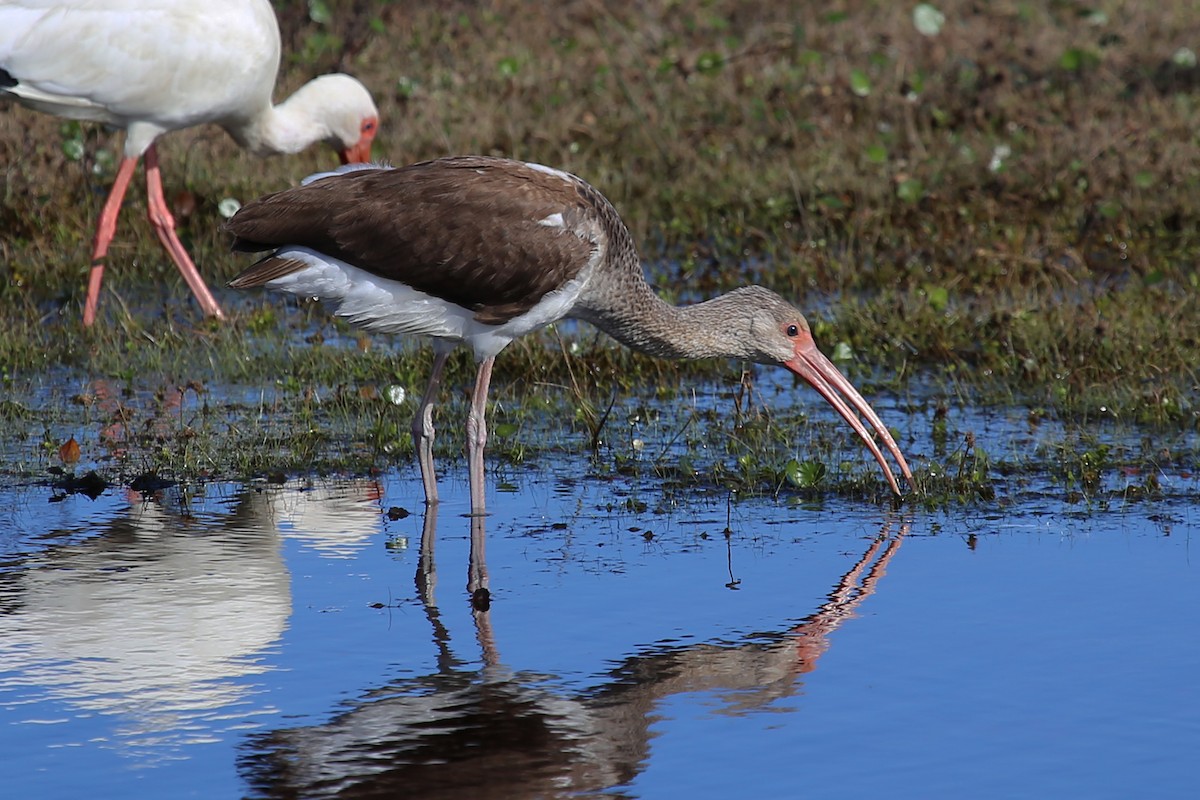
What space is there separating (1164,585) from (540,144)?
699 centimetres

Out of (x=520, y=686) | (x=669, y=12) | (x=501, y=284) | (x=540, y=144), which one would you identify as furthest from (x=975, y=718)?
(x=669, y=12)

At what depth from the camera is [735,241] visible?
11.0m

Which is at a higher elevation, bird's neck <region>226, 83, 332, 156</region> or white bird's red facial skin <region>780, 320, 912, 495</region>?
bird's neck <region>226, 83, 332, 156</region>

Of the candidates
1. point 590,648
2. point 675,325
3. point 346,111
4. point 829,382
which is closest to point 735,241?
point 346,111

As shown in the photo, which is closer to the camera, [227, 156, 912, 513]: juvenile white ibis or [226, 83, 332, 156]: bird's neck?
[227, 156, 912, 513]: juvenile white ibis

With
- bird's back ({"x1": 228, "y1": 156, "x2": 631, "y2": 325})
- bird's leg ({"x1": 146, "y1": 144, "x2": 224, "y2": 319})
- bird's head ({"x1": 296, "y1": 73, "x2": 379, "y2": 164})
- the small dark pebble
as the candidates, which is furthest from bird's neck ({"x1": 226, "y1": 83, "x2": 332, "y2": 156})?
the small dark pebble

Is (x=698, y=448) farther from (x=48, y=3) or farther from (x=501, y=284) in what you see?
(x=48, y=3)

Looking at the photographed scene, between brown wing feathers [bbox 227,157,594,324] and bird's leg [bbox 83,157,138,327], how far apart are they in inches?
113

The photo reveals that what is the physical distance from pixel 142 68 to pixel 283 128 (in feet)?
3.93

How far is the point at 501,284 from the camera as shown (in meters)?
6.92

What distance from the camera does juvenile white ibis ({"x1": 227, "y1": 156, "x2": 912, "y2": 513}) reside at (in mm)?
6898

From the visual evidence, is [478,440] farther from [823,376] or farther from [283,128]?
[283,128]

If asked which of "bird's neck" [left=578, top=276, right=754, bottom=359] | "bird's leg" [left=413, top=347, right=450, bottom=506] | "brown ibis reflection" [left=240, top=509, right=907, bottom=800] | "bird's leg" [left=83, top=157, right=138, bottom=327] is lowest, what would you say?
"brown ibis reflection" [left=240, top=509, right=907, bottom=800]

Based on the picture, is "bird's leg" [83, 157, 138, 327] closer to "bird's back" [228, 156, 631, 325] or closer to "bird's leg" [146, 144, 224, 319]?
"bird's leg" [146, 144, 224, 319]
